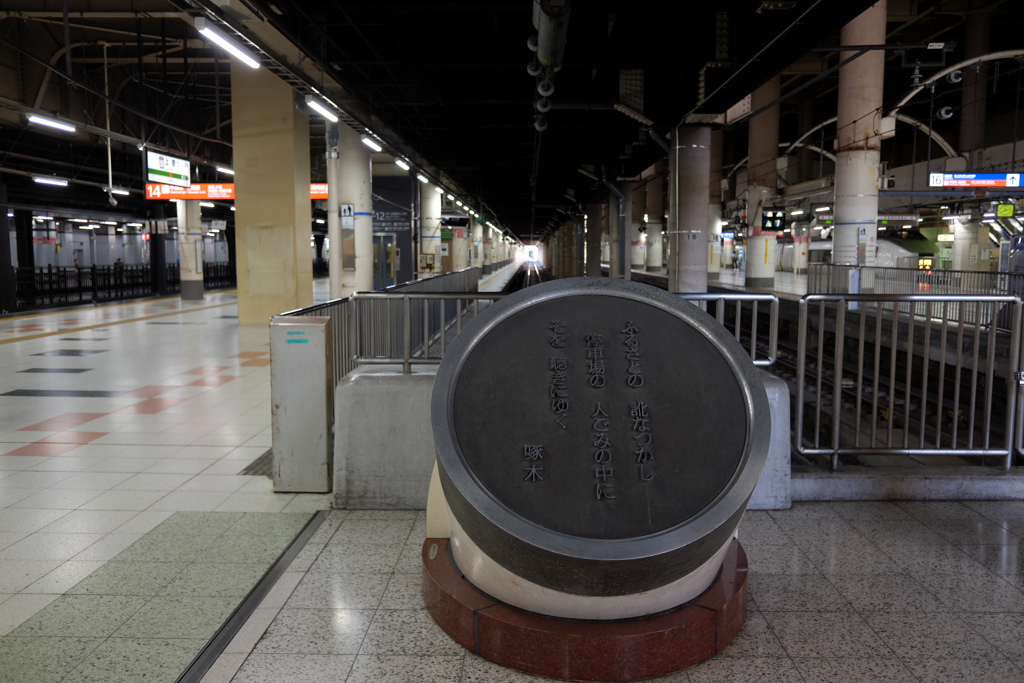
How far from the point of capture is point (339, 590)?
12.2 feet

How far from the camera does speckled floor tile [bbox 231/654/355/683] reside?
2.92m

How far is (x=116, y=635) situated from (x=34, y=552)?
150 centimetres

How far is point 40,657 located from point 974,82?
84.3ft

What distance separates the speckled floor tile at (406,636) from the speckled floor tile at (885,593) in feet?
6.76

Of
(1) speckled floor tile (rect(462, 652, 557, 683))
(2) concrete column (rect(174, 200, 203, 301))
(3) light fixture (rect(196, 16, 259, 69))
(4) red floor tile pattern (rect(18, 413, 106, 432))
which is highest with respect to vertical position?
(3) light fixture (rect(196, 16, 259, 69))

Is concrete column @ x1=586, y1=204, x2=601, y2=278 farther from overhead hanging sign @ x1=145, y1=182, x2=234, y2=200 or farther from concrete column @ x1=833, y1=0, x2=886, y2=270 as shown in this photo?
overhead hanging sign @ x1=145, y1=182, x2=234, y2=200

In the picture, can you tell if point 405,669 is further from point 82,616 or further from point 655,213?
point 655,213

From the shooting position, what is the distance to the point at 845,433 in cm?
1112

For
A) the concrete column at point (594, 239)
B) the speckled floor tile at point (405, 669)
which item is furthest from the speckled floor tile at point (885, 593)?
the concrete column at point (594, 239)

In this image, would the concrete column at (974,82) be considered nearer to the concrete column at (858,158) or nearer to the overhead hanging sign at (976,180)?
the overhead hanging sign at (976,180)

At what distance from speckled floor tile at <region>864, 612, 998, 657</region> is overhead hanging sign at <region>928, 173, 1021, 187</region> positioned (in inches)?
746

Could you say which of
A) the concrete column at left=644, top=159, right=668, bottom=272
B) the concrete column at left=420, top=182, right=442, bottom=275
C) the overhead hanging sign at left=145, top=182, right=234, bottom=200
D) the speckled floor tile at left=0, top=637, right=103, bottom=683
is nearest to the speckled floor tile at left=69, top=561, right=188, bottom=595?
the speckled floor tile at left=0, top=637, right=103, bottom=683

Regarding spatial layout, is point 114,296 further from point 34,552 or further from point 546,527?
Result: point 546,527

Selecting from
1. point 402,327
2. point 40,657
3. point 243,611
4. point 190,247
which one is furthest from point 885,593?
point 190,247
